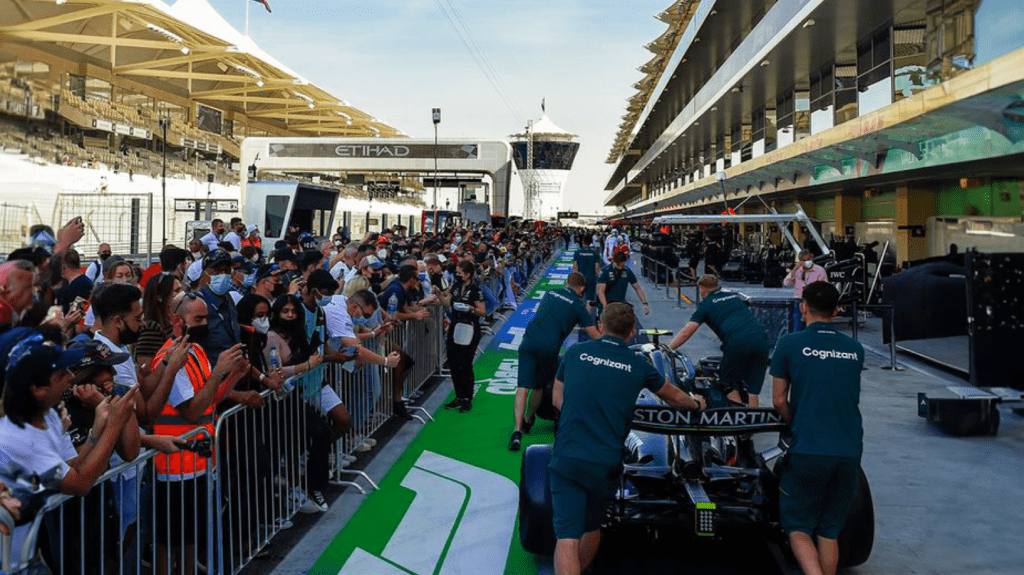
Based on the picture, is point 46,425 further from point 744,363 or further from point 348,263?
point 348,263

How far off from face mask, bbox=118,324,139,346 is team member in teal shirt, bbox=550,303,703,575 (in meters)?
2.70

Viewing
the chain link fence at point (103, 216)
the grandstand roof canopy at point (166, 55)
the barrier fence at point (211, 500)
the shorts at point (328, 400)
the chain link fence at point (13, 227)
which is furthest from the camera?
the grandstand roof canopy at point (166, 55)

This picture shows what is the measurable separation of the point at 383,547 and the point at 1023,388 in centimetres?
794

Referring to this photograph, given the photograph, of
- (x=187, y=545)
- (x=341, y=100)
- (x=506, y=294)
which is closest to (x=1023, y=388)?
(x=187, y=545)

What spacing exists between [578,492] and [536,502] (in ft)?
3.14

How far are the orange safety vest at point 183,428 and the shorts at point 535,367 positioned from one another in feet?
11.3

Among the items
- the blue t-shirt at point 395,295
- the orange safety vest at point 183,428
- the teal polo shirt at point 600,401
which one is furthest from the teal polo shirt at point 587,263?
the orange safety vest at point 183,428

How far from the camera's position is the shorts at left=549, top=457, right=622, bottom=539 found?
4.44 meters

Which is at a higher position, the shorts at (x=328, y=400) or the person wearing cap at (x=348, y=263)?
the person wearing cap at (x=348, y=263)

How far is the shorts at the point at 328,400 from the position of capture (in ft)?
22.2

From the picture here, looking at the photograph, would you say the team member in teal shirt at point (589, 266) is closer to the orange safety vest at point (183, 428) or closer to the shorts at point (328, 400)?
the shorts at point (328, 400)

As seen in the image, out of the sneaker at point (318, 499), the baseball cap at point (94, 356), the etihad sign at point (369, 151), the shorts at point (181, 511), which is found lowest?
the sneaker at point (318, 499)

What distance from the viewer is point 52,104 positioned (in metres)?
34.1

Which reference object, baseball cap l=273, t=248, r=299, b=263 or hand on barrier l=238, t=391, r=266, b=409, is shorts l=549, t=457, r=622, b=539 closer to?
hand on barrier l=238, t=391, r=266, b=409
